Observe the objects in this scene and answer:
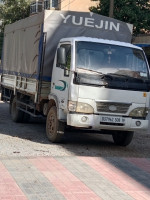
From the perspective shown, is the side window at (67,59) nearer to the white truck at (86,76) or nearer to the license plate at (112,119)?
the white truck at (86,76)

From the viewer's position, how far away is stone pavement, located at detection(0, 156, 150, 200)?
654 cm

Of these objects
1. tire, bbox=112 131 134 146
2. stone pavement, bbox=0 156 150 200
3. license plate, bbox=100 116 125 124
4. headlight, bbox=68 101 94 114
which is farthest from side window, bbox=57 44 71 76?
tire, bbox=112 131 134 146

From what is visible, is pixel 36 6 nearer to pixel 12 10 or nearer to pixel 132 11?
pixel 12 10

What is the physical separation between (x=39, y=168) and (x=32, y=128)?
5.79 metres

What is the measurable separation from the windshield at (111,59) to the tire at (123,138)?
168 centimetres

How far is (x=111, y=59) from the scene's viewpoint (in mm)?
10508

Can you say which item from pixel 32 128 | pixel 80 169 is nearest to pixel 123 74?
pixel 80 169

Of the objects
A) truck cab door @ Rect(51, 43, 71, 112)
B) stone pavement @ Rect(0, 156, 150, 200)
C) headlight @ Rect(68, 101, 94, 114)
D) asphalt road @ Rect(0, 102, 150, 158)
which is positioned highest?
truck cab door @ Rect(51, 43, 71, 112)

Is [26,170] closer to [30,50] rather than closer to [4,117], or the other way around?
[30,50]

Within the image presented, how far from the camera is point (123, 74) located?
33.8 ft

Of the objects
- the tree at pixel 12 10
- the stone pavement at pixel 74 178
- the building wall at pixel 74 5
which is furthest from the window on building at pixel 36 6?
the stone pavement at pixel 74 178

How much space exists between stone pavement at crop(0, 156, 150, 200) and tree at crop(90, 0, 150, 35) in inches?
868

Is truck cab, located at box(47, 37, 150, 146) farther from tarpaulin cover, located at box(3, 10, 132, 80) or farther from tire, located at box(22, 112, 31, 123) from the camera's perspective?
tire, located at box(22, 112, 31, 123)

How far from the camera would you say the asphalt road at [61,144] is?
9.88m
